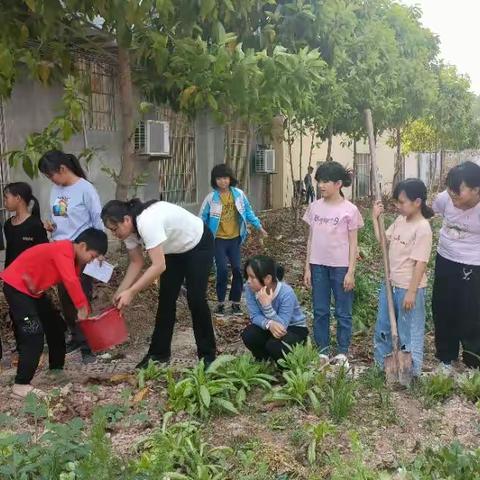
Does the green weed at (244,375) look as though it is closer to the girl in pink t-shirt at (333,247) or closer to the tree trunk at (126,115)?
the girl in pink t-shirt at (333,247)

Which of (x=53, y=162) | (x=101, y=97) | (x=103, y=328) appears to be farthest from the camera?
(x=101, y=97)

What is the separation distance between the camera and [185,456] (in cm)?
289

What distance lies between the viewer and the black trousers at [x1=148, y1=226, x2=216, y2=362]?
4.08m

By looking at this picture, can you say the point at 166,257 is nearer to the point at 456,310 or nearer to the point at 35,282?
the point at 35,282

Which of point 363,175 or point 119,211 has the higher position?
point 363,175

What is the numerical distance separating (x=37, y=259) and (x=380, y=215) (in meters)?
2.14

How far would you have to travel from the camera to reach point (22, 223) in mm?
4477

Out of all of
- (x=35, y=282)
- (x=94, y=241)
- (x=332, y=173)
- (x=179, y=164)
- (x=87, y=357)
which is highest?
(x=179, y=164)

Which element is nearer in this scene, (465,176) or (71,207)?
(465,176)

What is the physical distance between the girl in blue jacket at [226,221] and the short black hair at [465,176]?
2.35 metres

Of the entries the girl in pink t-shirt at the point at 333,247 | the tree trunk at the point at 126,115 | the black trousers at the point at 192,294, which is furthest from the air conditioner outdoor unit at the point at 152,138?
the girl in pink t-shirt at the point at 333,247

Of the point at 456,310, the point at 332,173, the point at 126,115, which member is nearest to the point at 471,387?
the point at 456,310

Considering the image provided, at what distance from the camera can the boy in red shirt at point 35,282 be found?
3.65 metres

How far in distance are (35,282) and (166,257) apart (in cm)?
86
